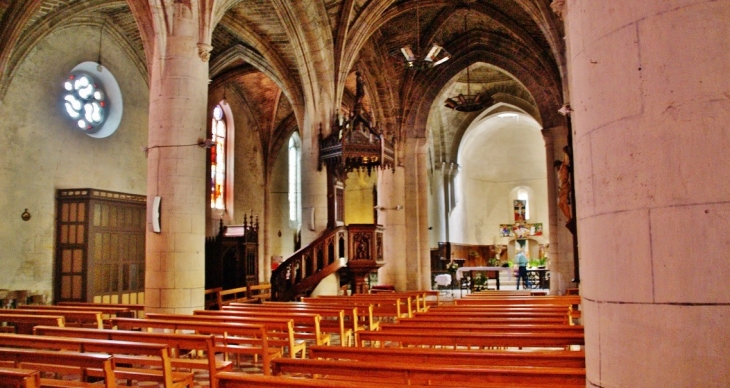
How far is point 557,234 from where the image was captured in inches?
816

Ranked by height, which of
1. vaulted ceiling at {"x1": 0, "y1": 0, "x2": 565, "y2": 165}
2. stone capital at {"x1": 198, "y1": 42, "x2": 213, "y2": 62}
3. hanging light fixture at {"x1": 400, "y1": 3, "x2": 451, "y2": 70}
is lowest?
stone capital at {"x1": 198, "y1": 42, "x2": 213, "y2": 62}

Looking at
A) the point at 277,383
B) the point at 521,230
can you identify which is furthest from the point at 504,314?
the point at 521,230

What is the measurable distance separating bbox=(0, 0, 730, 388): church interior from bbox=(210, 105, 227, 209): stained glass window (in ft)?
0.29

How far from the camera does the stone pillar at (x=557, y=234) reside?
20.2 metres

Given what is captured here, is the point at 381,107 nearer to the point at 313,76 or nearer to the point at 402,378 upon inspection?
the point at 313,76

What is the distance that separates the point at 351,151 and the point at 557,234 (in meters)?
9.16

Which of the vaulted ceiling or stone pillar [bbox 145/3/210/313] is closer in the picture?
stone pillar [bbox 145/3/210/313]

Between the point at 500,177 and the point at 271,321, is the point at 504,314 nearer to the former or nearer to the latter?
the point at 271,321

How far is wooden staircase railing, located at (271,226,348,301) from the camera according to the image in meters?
14.2

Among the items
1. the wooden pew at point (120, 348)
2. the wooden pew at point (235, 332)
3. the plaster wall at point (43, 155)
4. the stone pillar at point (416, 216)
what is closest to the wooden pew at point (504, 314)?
the wooden pew at point (235, 332)

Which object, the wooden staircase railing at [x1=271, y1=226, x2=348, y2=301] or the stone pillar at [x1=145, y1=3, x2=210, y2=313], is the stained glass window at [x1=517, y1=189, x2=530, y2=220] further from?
the stone pillar at [x1=145, y1=3, x2=210, y2=313]

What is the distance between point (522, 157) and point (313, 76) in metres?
24.6

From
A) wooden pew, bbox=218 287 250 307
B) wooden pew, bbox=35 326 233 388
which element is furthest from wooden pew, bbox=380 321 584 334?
wooden pew, bbox=218 287 250 307

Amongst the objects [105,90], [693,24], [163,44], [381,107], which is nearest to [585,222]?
[693,24]
